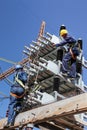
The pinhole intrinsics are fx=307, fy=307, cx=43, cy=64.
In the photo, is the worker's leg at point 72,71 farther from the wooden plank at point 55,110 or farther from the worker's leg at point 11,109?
the wooden plank at point 55,110

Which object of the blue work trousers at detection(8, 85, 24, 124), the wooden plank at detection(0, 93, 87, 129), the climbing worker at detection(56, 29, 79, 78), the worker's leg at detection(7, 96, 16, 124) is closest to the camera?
the wooden plank at detection(0, 93, 87, 129)

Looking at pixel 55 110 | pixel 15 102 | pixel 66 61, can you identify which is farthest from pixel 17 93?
pixel 55 110

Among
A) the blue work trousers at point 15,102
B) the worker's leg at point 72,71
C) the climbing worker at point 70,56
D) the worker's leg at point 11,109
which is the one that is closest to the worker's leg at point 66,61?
the climbing worker at point 70,56

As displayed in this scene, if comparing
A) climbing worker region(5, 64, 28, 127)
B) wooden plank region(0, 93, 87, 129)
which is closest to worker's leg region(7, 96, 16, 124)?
climbing worker region(5, 64, 28, 127)

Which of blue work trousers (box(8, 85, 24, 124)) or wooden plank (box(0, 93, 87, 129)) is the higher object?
blue work trousers (box(8, 85, 24, 124))

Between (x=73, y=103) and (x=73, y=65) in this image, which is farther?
(x=73, y=65)

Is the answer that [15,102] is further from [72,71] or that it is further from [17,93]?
[72,71]

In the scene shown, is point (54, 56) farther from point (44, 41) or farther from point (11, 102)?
point (11, 102)

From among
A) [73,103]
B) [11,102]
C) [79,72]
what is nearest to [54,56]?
[79,72]

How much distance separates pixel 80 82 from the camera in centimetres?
1183

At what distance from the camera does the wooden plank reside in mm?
6882

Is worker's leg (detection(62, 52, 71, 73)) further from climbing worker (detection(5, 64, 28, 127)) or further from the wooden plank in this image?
the wooden plank

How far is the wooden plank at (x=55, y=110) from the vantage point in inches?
271

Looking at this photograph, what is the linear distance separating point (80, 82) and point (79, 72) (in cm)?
43
